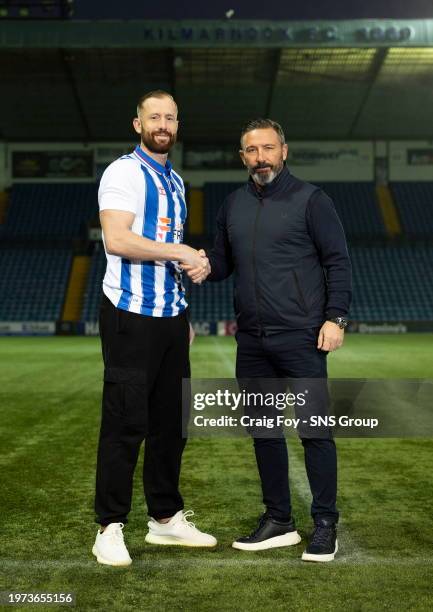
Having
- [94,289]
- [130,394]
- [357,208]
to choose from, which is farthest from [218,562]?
[357,208]

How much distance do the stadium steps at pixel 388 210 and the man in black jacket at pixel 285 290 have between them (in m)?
31.3

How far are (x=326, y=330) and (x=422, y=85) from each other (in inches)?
1225

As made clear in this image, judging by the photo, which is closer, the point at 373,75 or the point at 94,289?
the point at 373,75

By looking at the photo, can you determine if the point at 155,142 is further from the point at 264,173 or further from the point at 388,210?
the point at 388,210

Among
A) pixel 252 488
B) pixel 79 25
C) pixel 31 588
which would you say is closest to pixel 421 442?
pixel 252 488

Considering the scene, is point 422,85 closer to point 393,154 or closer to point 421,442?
point 393,154

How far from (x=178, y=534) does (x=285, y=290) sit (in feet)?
4.22

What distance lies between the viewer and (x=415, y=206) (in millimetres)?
35031

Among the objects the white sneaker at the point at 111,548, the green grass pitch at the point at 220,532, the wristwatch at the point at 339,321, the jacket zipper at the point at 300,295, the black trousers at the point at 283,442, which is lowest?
the green grass pitch at the point at 220,532

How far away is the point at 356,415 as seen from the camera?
25.7 ft

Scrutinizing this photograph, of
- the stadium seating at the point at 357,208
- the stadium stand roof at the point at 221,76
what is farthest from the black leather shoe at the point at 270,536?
the stadium seating at the point at 357,208

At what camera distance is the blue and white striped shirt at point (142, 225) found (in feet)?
10.6

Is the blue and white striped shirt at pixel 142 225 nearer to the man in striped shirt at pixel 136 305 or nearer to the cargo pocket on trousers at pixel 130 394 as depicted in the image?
the man in striped shirt at pixel 136 305

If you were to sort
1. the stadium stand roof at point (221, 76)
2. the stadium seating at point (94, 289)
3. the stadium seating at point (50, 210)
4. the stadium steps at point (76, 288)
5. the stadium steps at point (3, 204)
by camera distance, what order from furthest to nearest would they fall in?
1. the stadium steps at point (3, 204)
2. the stadium seating at point (50, 210)
3. the stadium steps at point (76, 288)
4. the stadium seating at point (94, 289)
5. the stadium stand roof at point (221, 76)
